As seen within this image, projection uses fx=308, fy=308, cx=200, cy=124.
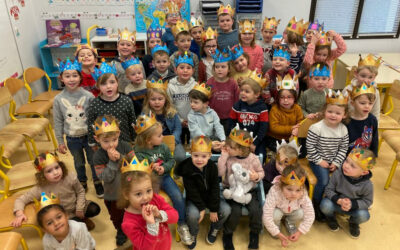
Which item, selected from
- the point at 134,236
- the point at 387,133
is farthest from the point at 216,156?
the point at 387,133

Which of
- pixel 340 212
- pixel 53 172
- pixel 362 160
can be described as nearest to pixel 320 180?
pixel 340 212

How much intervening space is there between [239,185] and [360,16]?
464 centimetres

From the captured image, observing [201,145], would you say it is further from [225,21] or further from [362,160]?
[225,21]

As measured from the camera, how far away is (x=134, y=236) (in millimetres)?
1845

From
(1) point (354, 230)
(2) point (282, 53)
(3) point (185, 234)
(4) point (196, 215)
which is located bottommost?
(1) point (354, 230)

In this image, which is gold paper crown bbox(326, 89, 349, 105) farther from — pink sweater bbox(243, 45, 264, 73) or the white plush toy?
pink sweater bbox(243, 45, 264, 73)

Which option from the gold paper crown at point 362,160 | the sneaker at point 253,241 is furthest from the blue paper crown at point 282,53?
the sneaker at point 253,241

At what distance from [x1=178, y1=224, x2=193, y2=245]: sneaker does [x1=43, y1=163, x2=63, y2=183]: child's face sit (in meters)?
1.05

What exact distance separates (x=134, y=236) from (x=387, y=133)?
9.62 ft

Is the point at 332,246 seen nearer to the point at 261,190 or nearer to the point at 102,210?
the point at 261,190

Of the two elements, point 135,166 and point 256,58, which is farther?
point 256,58

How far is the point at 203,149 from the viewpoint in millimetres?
2318

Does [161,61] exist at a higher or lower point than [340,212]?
higher

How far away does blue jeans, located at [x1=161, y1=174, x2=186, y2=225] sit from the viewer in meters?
2.51
